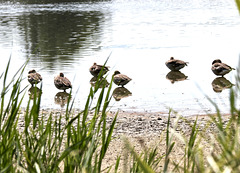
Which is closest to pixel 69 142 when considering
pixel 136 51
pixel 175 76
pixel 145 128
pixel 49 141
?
pixel 49 141

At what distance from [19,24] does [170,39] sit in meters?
14.3

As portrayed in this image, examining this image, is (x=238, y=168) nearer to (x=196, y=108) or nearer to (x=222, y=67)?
(x=196, y=108)

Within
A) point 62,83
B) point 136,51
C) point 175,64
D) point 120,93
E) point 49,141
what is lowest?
point 136,51

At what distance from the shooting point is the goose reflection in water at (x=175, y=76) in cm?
1594

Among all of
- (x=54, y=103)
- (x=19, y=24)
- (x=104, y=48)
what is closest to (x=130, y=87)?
(x=54, y=103)

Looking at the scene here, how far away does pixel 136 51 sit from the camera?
2098 centimetres

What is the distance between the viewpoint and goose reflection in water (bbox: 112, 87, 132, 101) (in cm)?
1384

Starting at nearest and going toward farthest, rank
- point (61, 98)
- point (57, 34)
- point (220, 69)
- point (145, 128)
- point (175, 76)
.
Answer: point (145, 128) < point (61, 98) < point (220, 69) < point (175, 76) < point (57, 34)

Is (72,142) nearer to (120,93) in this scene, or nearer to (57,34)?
(120,93)

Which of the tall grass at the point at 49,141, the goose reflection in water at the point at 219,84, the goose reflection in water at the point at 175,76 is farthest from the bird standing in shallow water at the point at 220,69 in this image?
the tall grass at the point at 49,141

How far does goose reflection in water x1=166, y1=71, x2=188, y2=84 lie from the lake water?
4cm

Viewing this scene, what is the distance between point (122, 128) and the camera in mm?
10641

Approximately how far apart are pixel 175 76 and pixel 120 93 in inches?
110

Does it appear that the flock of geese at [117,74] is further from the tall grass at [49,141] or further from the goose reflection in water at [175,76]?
the tall grass at [49,141]
